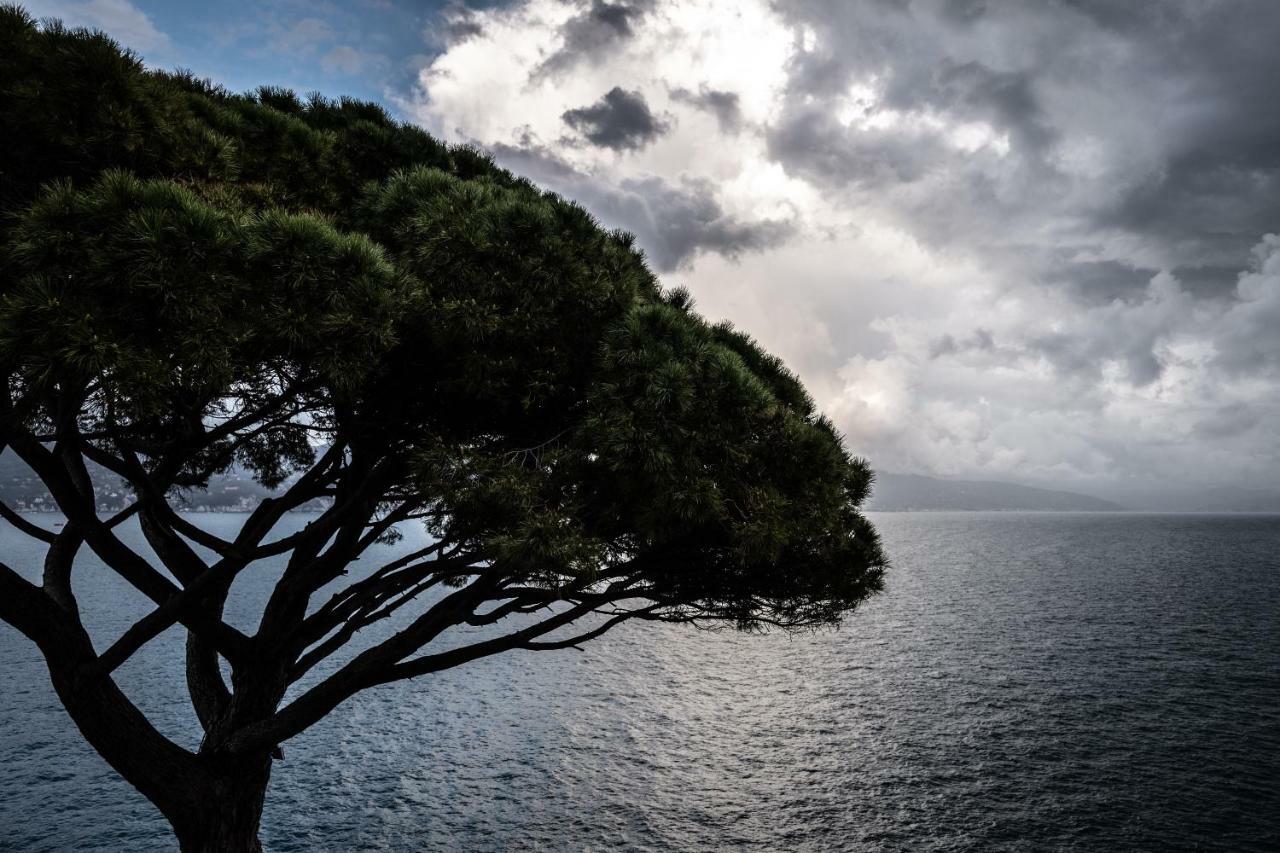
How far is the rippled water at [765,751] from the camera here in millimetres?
20109

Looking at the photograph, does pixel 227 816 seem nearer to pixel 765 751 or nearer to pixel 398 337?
pixel 398 337

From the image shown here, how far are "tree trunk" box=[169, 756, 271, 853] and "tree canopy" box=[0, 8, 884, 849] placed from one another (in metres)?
0.04

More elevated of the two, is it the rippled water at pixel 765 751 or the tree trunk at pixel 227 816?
the tree trunk at pixel 227 816

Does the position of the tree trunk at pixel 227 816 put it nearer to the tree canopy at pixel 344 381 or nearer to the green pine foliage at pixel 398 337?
the tree canopy at pixel 344 381

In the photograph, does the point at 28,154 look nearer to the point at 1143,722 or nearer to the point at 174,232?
the point at 174,232

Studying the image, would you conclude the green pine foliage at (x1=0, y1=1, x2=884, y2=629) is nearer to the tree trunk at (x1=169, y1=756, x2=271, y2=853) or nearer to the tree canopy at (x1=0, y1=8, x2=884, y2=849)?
the tree canopy at (x1=0, y1=8, x2=884, y2=849)

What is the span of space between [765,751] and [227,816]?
956 inches

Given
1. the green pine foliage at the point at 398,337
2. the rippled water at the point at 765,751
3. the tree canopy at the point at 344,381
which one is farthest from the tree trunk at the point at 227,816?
the rippled water at the point at 765,751

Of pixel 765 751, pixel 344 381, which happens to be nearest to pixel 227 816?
pixel 344 381

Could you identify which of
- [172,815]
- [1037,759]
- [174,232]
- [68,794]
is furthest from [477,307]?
[1037,759]

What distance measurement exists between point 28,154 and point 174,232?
2320 mm

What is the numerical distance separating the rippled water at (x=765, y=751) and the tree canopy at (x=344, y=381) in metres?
14.6

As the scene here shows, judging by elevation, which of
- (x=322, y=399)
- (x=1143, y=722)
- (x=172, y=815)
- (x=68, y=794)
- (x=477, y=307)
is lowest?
(x=1143, y=722)

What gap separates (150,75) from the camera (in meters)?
6.21
